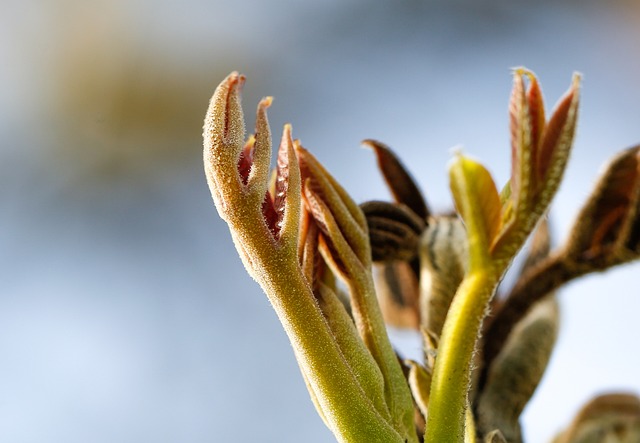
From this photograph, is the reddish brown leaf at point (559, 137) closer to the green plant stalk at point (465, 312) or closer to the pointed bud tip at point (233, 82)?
the green plant stalk at point (465, 312)

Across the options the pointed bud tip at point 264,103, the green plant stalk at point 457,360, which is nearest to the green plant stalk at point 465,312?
the green plant stalk at point 457,360

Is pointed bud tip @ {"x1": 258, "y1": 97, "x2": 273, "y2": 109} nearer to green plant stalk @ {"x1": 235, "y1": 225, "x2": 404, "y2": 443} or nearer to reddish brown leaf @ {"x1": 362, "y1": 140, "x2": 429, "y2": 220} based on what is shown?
green plant stalk @ {"x1": 235, "y1": 225, "x2": 404, "y2": 443}

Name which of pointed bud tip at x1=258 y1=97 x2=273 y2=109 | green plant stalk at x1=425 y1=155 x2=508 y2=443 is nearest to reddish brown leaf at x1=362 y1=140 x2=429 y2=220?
pointed bud tip at x1=258 y1=97 x2=273 y2=109

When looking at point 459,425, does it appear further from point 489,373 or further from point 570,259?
point 570,259

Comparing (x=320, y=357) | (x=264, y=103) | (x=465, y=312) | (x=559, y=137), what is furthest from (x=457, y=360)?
(x=264, y=103)

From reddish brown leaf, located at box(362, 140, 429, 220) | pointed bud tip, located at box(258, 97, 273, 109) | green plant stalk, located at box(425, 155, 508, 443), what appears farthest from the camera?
reddish brown leaf, located at box(362, 140, 429, 220)

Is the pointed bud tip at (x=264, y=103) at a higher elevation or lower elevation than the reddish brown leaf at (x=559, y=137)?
higher

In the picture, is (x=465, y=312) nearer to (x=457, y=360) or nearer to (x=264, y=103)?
(x=457, y=360)

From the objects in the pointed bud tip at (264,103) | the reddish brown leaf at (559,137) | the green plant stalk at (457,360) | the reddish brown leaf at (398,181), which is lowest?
the green plant stalk at (457,360)

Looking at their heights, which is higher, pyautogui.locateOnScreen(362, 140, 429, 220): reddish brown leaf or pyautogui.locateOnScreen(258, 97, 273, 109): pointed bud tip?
pyautogui.locateOnScreen(258, 97, 273, 109): pointed bud tip
